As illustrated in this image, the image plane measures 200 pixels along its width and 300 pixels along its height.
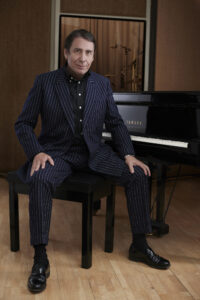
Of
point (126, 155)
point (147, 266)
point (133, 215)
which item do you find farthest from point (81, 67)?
point (147, 266)

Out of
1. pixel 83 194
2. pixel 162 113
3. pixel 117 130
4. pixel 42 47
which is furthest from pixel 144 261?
pixel 42 47

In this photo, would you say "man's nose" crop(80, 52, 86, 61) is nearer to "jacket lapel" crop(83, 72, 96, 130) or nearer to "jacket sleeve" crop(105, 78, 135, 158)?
"jacket lapel" crop(83, 72, 96, 130)

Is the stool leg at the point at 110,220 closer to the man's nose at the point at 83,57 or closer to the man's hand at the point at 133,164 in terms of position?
the man's hand at the point at 133,164

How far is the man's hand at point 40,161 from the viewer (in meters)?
2.13

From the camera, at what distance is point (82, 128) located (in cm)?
234

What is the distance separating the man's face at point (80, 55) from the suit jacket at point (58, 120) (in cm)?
11

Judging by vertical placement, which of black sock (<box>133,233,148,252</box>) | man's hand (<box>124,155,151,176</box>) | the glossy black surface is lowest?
black sock (<box>133,233,148,252</box>)

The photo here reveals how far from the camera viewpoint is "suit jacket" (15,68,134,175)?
7.54ft

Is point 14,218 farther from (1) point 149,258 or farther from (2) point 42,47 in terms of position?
(2) point 42,47

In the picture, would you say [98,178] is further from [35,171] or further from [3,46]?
[3,46]

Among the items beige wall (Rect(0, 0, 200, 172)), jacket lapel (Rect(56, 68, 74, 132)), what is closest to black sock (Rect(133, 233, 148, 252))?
jacket lapel (Rect(56, 68, 74, 132))

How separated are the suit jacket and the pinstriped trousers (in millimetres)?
67

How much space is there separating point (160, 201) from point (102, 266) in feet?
2.46

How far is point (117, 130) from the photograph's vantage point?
8.23ft
